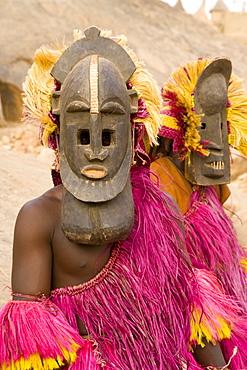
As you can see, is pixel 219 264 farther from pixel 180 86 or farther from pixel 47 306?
pixel 47 306

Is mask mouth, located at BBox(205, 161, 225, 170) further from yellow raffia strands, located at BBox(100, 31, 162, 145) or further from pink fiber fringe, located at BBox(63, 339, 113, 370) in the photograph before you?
pink fiber fringe, located at BBox(63, 339, 113, 370)

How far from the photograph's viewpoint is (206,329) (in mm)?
2139

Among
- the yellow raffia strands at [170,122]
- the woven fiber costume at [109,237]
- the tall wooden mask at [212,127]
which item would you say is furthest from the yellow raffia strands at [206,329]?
the yellow raffia strands at [170,122]

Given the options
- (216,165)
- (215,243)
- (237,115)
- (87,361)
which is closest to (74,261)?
(87,361)

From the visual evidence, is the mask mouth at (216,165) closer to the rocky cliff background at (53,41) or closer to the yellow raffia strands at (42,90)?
the rocky cliff background at (53,41)

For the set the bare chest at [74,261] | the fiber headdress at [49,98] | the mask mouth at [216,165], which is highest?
the fiber headdress at [49,98]

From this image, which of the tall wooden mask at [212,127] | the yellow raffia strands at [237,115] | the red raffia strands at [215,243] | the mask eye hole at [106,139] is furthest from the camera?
the yellow raffia strands at [237,115]

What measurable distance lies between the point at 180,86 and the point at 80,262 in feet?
5.05

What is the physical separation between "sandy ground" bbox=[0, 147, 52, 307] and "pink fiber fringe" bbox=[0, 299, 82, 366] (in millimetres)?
1064

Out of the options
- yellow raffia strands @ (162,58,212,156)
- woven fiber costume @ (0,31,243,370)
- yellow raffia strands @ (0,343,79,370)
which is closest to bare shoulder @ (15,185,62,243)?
woven fiber costume @ (0,31,243,370)

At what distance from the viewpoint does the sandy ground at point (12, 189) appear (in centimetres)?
334

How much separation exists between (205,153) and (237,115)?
0.34 m

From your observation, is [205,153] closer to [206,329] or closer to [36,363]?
[206,329]

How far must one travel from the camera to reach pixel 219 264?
2988mm
